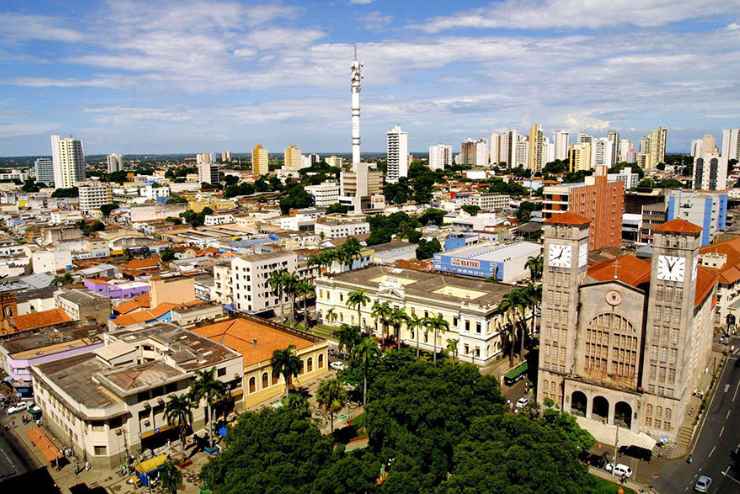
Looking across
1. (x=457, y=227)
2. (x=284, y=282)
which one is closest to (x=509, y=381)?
(x=284, y=282)

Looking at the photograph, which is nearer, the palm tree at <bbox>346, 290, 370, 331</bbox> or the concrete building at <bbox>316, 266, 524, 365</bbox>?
the concrete building at <bbox>316, 266, 524, 365</bbox>

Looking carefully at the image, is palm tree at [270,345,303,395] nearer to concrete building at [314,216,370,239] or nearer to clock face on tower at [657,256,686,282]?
clock face on tower at [657,256,686,282]

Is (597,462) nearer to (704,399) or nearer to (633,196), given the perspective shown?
(704,399)

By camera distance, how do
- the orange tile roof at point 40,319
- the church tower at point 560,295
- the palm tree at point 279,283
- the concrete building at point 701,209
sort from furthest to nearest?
the concrete building at point 701,209, the palm tree at point 279,283, the orange tile roof at point 40,319, the church tower at point 560,295

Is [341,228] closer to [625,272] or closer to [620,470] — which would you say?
[625,272]

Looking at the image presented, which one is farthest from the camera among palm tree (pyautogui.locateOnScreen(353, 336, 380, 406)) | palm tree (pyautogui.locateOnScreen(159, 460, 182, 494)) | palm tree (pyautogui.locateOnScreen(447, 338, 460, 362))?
palm tree (pyautogui.locateOnScreen(447, 338, 460, 362))

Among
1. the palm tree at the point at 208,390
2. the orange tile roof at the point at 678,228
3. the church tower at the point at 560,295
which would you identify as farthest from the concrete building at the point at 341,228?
the orange tile roof at the point at 678,228

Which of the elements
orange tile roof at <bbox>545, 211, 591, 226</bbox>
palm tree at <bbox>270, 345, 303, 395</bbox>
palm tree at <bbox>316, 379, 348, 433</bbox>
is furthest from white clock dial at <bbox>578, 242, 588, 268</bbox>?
palm tree at <bbox>270, 345, 303, 395</bbox>

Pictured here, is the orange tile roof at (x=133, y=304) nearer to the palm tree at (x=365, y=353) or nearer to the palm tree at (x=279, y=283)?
the palm tree at (x=279, y=283)
